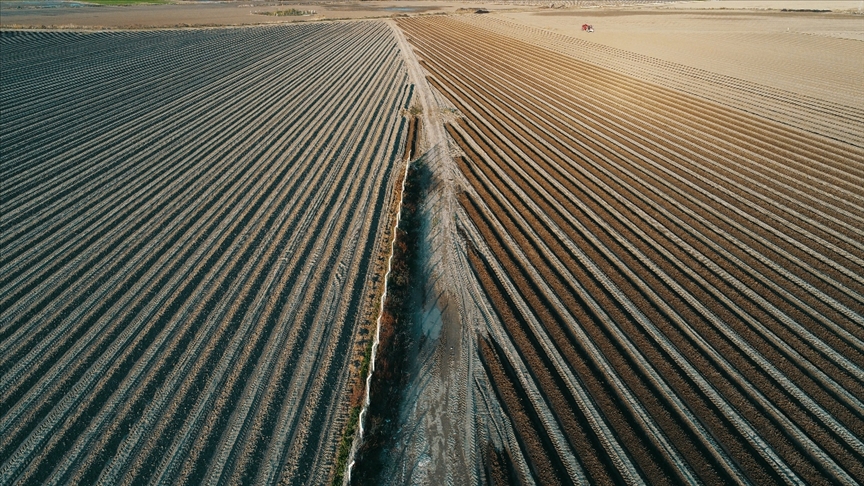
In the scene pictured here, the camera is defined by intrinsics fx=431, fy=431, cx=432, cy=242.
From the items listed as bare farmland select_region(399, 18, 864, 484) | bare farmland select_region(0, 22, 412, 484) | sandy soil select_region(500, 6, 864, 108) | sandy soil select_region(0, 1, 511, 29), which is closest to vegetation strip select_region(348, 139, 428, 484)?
bare farmland select_region(0, 22, 412, 484)

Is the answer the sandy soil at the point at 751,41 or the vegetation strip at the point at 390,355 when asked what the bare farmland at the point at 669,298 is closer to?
the vegetation strip at the point at 390,355

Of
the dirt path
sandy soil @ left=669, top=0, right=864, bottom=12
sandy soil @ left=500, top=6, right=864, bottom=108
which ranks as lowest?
the dirt path

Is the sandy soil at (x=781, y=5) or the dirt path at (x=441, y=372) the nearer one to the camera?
the dirt path at (x=441, y=372)

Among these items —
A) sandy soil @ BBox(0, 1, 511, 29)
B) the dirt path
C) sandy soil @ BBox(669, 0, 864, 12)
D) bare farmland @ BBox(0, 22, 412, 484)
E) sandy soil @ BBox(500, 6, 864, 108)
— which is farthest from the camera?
sandy soil @ BBox(669, 0, 864, 12)

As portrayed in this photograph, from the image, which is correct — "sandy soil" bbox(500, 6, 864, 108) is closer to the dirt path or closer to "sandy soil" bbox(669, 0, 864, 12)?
"sandy soil" bbox(669, 0, 864, 12)

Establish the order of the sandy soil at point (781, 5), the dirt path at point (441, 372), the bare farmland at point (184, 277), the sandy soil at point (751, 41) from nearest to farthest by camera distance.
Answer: the dirt path at point (441, 372), the bare farmland at point (184, 277), the sandy soil at point (751, 41), the sandy soil at point (781, 5)

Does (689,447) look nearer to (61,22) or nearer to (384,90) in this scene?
(384,90)

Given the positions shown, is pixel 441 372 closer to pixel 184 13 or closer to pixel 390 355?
pixel 390 355

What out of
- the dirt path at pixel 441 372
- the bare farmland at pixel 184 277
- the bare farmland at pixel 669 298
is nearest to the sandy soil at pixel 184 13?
the bare farmland at pixel 184 277
